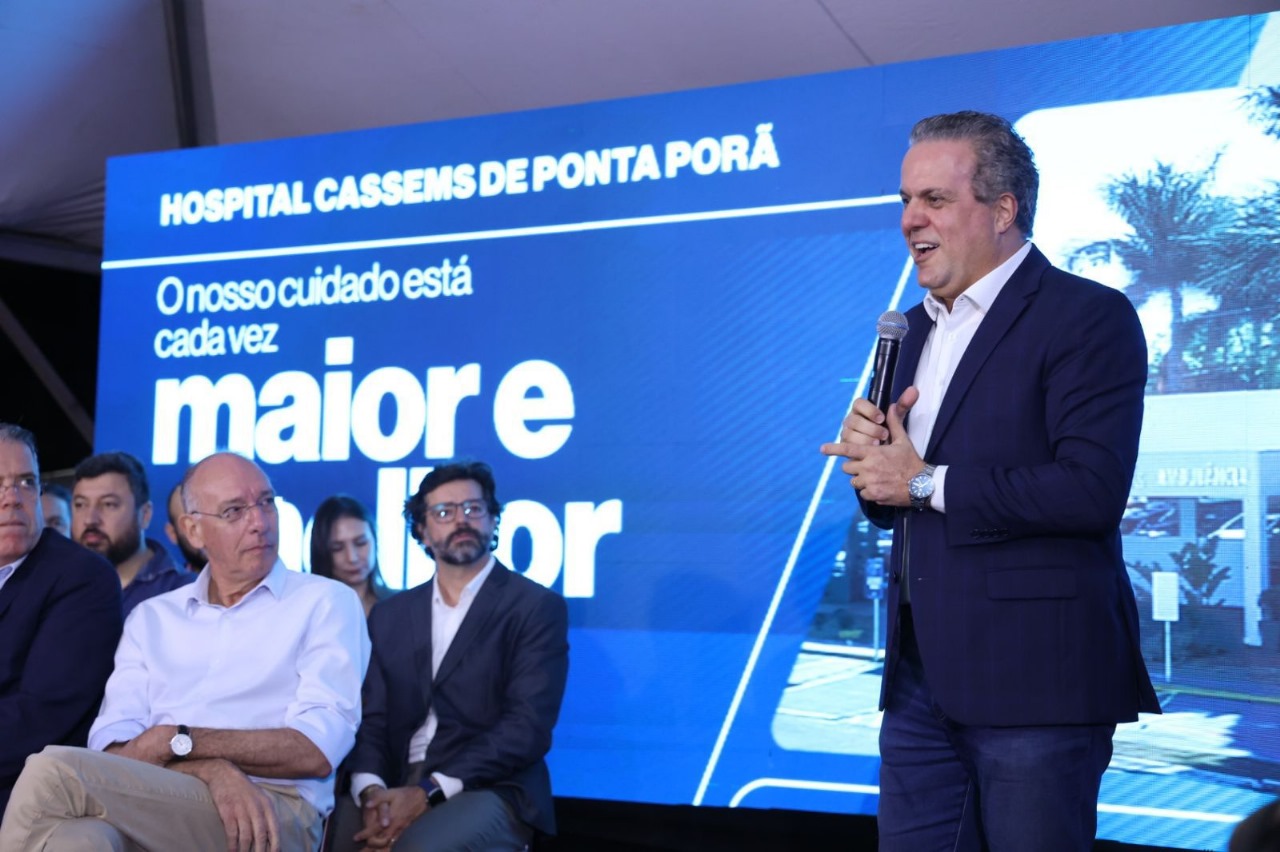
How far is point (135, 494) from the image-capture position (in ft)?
14.1

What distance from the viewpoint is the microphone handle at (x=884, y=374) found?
1940 mm

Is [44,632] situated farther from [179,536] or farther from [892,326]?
[892,326]

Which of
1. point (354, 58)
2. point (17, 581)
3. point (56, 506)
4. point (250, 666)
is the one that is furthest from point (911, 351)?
point (354, 58)

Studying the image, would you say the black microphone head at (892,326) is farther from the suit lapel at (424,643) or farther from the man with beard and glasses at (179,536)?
the man with beard and glasses at (179,536)

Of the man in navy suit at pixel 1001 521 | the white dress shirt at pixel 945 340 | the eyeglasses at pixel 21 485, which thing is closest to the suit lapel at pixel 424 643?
the eyeglasses at pixel 21 485

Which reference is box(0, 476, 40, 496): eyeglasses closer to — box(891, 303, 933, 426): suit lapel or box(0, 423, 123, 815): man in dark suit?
box(0, 423, 123, 815): man in dark suit

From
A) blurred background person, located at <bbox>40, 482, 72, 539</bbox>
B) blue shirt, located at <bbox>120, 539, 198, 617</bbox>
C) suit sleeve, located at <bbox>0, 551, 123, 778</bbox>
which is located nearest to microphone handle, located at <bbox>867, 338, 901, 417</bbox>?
suit sleeve, located at <bbox>0, 551, 123, 778</bbox>

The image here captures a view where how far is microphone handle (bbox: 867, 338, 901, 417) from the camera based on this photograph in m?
1.94

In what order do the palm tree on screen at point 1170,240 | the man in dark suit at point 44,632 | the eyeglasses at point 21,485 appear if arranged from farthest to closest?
the palm tree on screen at point 1170,240, the eyeglasses at point 21,485, the man in dark suit at point 44,632

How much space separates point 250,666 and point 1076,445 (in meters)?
1.71

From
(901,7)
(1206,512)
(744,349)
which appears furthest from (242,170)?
(1206,512)

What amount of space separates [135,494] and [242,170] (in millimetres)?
1320

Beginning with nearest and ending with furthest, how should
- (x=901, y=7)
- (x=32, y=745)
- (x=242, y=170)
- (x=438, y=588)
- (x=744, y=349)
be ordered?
(x=32, y=745) → (x=438, y=588) → (x=744, y=349) → (x=901, y=7) → (x=242, y=170)

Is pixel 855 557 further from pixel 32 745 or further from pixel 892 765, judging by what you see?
pixel 32 745
